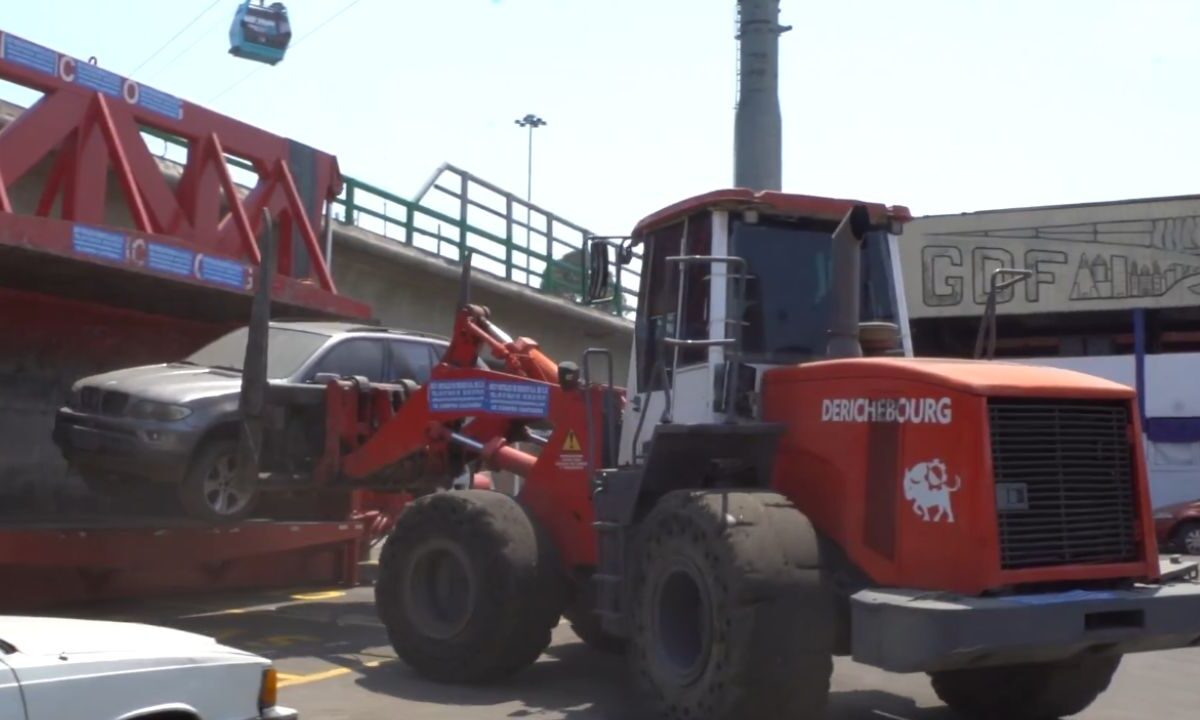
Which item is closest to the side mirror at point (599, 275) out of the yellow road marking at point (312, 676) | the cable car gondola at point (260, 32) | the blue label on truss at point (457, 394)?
the blue label on truss at point (457, 394)

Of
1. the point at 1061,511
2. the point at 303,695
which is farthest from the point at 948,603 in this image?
the point at 303,695

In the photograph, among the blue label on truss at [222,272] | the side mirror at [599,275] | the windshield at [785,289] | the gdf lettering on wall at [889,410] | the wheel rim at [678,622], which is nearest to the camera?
the gdf lettering on wall at [889,410]

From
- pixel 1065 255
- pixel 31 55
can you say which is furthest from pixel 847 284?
pixel 1065 255

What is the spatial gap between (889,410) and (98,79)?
332 inches

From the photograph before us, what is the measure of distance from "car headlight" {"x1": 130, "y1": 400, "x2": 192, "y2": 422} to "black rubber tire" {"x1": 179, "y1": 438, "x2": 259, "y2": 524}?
0.94ft

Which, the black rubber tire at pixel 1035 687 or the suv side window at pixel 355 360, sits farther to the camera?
the suv side window at pixel 355 360

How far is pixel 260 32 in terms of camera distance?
26.9 meters

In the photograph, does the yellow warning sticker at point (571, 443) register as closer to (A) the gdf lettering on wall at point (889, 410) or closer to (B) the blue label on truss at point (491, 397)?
(B) the blue label on truss at point (491, 397)

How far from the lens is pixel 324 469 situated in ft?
35.0

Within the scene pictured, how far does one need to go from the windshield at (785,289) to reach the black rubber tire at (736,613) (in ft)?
3.44

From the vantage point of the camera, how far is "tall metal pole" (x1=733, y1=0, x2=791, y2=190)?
2130cm

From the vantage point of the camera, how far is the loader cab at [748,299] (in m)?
7.49

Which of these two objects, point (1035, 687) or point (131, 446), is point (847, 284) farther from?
point (131, 446)

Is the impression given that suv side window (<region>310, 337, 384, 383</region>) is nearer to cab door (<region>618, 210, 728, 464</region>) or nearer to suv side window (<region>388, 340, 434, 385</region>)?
suv side window (<region>388, 340, 434, 385</region>)
